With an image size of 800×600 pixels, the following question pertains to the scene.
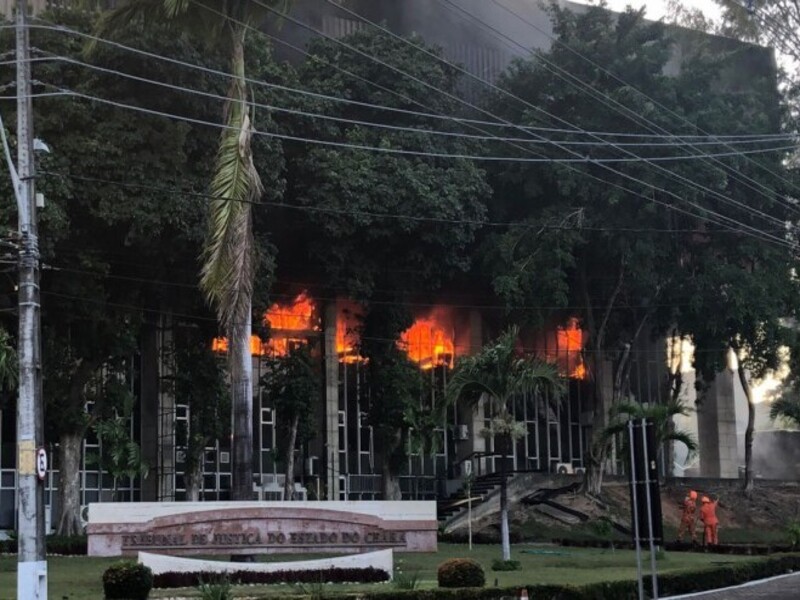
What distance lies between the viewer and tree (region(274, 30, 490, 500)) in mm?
38375

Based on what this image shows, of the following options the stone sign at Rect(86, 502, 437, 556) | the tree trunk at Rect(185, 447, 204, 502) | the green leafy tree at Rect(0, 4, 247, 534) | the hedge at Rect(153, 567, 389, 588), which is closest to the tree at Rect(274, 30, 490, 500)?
the green leafy tree at Rect(0, 4, 247, 534)

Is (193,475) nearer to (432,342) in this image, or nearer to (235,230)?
(432,342)

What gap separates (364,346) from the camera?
4481 cm

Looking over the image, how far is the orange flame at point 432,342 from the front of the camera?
5100 centimetres

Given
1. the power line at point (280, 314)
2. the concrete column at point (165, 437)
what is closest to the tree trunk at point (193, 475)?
the concrete column at point (165, 437)

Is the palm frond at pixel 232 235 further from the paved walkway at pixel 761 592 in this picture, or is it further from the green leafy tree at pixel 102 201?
the paved walkway at pixel 761 592

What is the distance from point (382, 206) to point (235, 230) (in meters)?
13.3

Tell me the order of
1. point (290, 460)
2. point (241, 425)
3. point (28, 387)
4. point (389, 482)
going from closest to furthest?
point (28, 387) → point (241, 425) → point (290, 460) → point (389, 482)

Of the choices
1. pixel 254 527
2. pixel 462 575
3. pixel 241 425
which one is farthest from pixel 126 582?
pixel 241 425

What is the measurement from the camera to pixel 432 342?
51500 millimetres

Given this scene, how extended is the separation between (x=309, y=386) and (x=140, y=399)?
673 centimetres

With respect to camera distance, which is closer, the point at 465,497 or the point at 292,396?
the point at 292,396

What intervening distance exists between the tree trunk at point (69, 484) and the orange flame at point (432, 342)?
60.0 feet

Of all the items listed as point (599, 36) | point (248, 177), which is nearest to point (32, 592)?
point (248, 177)
